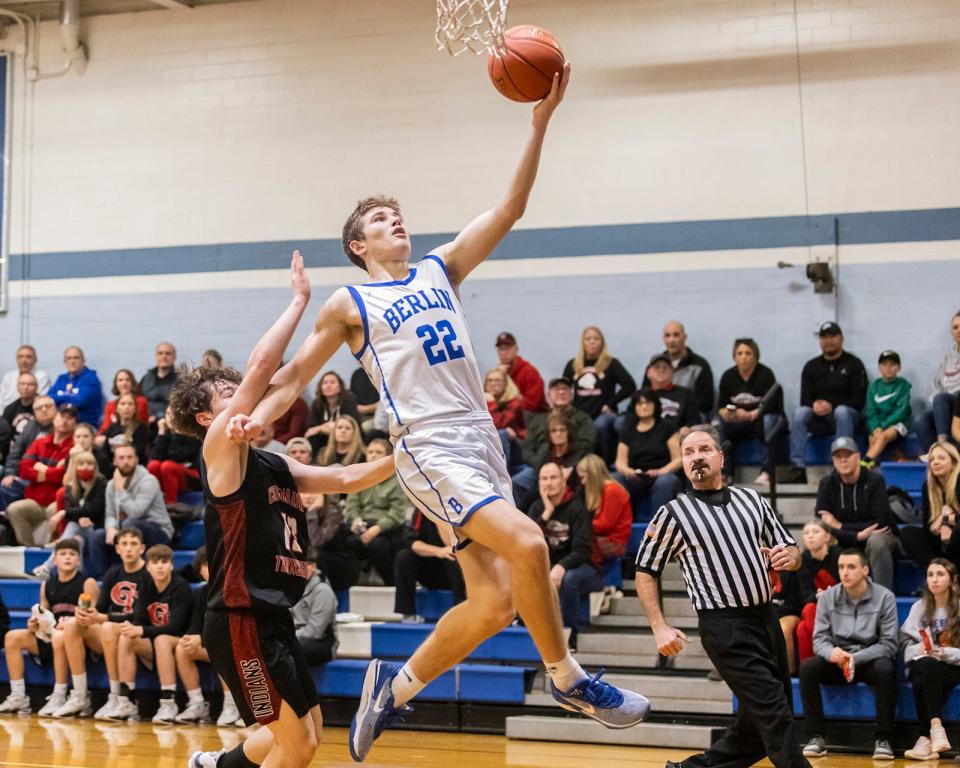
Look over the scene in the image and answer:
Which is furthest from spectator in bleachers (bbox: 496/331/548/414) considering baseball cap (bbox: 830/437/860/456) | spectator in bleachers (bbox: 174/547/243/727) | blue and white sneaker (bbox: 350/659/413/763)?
blue and white sneaker (bbox: 350/659/413/763)

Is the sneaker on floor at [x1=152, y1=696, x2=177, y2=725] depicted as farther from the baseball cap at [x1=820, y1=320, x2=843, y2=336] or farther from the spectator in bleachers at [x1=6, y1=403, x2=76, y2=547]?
the baseball cap at [x1=820, y1=320, x2=843, y2=336]

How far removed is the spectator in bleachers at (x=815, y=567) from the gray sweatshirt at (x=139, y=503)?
5.83 m

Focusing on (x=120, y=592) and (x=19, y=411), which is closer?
(x=120, y=592)

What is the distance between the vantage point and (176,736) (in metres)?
9.58

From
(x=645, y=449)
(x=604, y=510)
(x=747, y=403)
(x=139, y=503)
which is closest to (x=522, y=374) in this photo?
(x=645, y=449)

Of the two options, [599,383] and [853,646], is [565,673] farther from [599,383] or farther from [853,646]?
[599,383]

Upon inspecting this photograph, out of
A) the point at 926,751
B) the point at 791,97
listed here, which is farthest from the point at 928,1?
the point at 926,751

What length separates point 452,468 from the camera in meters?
4.84

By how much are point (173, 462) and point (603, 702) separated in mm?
8652

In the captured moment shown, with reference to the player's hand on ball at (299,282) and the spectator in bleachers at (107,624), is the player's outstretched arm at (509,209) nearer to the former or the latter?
the player's hand on ball at (299,282)

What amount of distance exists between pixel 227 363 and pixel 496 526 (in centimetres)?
1056

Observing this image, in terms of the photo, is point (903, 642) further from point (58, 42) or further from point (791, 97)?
point (58, 42)

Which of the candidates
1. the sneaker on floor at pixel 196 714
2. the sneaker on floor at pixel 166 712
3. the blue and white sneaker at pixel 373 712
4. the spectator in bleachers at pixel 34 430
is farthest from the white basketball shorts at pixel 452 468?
the spectator in bleachers at pixel 34 430

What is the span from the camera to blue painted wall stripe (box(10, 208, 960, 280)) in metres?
12.7
